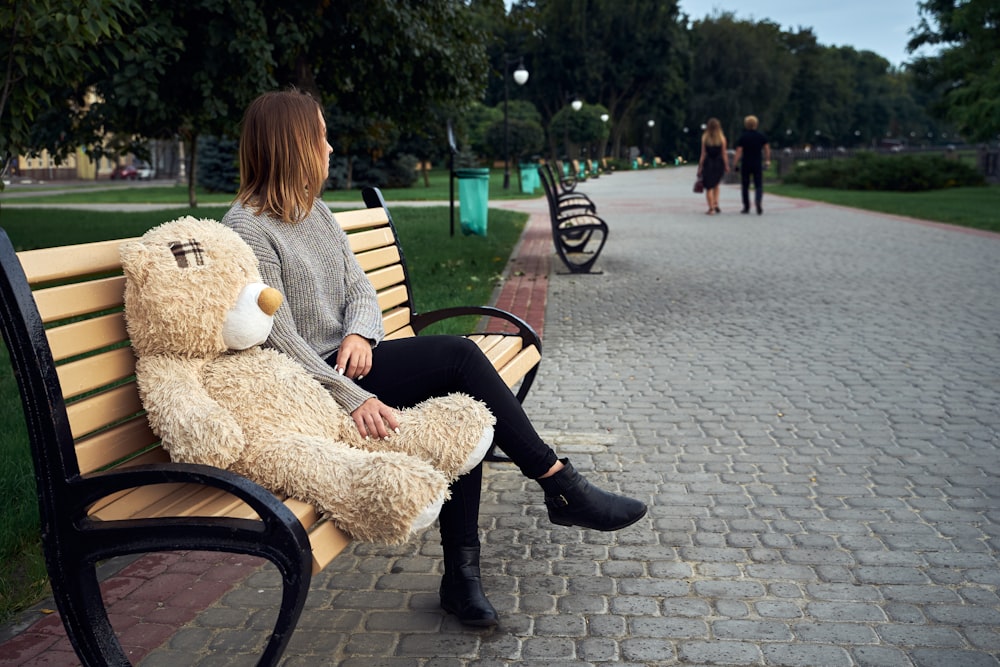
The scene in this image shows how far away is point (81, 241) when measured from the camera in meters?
14.6

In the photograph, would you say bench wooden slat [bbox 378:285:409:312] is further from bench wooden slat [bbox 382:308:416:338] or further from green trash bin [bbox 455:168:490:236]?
green trash bin [bbox 455:168:490:236]

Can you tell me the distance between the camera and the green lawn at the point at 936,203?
61.1ft

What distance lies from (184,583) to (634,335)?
16.2 ft

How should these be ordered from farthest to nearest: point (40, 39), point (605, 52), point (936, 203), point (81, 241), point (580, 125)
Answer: point (605, 52), point (580, 125), point (936, 203), point (81, 241), point (40, 39)

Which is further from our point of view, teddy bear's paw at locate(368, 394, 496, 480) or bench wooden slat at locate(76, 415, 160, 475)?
teddy bear's paw at locate(368, 394, 496, 480)

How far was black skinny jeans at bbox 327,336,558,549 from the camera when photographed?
304cm

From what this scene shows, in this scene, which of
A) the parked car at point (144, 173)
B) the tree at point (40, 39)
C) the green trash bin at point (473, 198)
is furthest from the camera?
the parked car at point (144, 173)

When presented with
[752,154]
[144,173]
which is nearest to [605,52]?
[144,173]

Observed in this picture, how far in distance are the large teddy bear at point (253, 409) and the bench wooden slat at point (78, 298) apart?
0.25 feet

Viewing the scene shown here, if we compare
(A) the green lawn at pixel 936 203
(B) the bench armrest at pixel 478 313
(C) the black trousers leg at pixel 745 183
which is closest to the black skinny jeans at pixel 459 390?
(B) the bench armrest at pixel 478 313

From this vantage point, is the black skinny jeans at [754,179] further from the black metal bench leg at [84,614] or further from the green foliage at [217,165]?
the green foliage at [217,165]

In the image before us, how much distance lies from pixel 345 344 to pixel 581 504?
2.98ft

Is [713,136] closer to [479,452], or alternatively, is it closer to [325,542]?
[479,452]

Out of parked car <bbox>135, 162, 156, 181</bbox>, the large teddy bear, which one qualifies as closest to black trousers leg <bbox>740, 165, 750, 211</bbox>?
the large teddy bear
